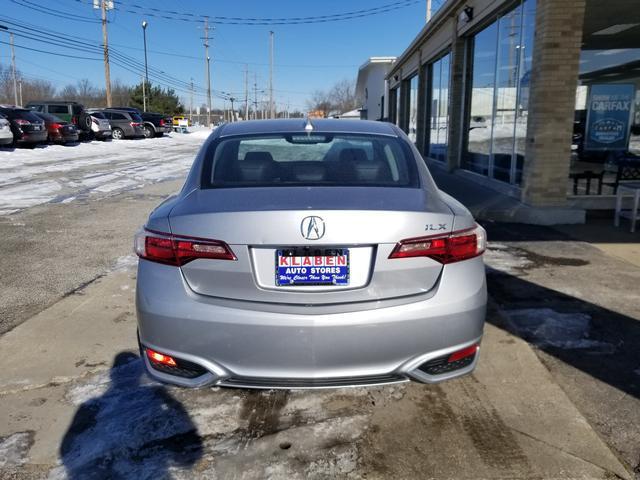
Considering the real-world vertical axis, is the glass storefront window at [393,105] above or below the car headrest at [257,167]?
above

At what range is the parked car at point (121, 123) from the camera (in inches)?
1330

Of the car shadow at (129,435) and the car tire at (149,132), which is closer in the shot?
the car shadow at (129,435)

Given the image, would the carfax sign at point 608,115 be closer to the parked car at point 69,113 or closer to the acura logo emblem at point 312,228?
the acura logo emblem at point 312,228

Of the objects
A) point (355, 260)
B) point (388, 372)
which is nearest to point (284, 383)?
point (388, 372)

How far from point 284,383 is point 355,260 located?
0.68 meters

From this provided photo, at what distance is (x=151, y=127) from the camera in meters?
39.3

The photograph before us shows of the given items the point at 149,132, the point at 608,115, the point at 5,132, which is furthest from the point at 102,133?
the point at 608,115

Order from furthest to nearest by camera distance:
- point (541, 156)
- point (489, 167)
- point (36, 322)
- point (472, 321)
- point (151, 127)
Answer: point (151, 127) → point (489, 167) → point (541, 156) → point (36, 322) → point (472, 321)

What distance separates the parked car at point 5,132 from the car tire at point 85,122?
962cm

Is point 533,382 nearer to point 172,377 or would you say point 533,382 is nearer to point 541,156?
point 172,377

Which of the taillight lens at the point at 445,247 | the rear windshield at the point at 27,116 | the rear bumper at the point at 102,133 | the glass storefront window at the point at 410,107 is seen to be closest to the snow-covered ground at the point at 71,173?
the rear windshield at the point at 27,116

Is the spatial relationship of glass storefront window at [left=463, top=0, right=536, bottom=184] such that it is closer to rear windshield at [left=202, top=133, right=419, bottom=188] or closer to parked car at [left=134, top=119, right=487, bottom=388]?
rear windshield at [left=202, top=133, right=419, bottom=188]

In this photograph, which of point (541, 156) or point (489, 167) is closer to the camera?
point (541, 156)

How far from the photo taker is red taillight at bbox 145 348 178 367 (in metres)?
2.68
